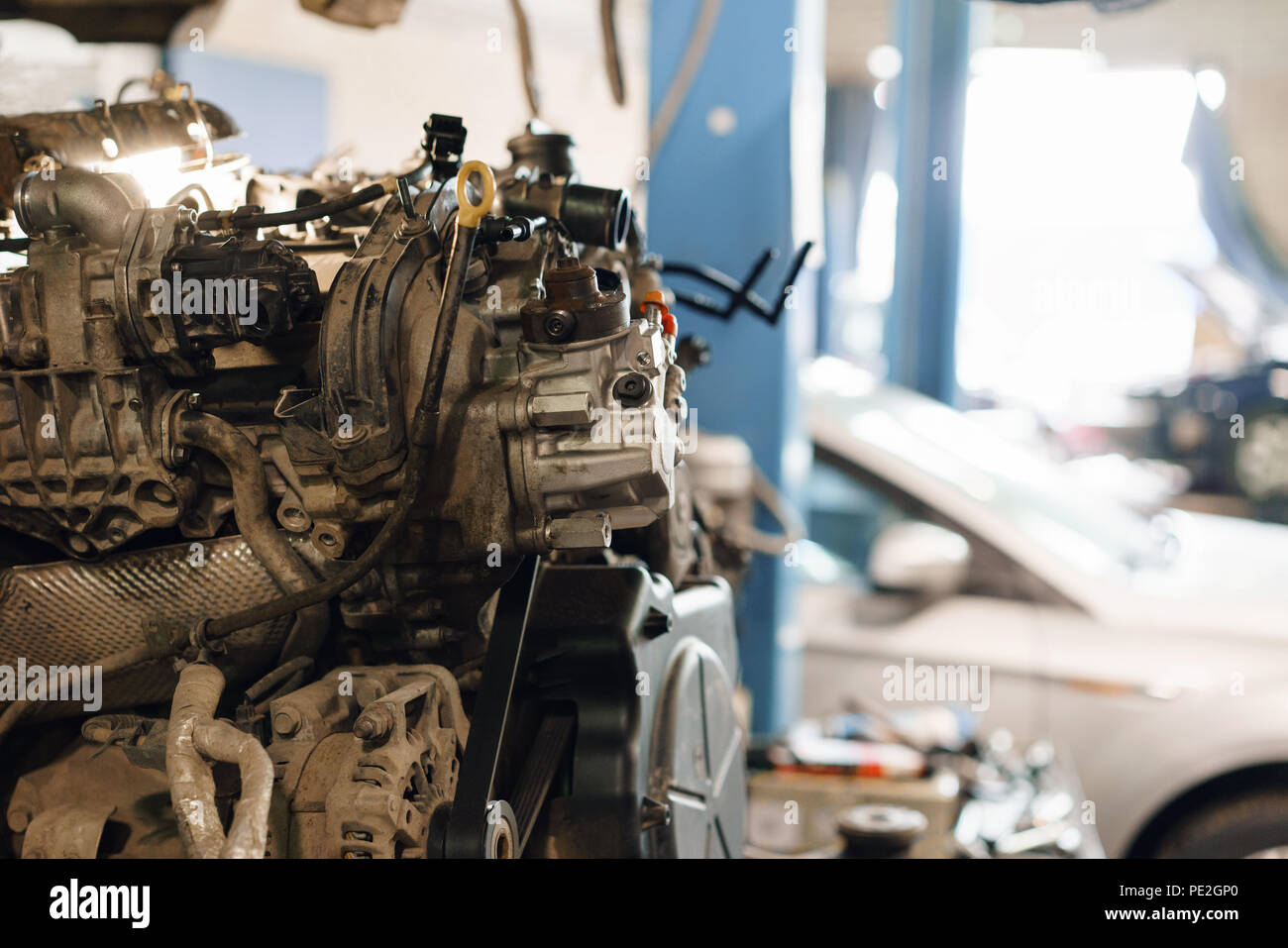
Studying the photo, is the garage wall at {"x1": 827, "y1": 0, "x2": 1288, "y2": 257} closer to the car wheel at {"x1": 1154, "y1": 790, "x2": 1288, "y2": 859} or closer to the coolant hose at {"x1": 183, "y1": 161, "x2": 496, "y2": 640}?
the car wheel at {"x1": 1154, "y1": 790, "x2": 1288, "y2": 859}

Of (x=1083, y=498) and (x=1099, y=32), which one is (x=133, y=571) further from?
(x=1099, y=32)

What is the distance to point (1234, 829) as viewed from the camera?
2.71 meters

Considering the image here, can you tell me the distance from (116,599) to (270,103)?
448cm

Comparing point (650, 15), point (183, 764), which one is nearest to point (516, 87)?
point (650, 15)

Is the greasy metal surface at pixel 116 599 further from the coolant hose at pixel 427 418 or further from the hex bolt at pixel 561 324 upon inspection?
the hex bolt at pixel 561 324

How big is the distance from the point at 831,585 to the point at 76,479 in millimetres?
2877

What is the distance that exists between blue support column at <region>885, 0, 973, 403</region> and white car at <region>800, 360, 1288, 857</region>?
8.30 feet

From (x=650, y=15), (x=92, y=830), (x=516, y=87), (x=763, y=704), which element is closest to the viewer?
(x=92, y=830)

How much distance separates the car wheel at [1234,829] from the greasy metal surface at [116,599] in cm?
246

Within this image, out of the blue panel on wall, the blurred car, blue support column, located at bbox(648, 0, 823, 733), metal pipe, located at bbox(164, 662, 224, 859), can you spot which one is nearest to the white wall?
the blue panel on wall

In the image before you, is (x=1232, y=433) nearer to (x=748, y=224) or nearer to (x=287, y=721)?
(x=748, y=224)

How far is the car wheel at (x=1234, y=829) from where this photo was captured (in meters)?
2.67

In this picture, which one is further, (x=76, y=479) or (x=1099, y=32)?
(x=1099, y=32)

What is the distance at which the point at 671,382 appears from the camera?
1.57 metres
